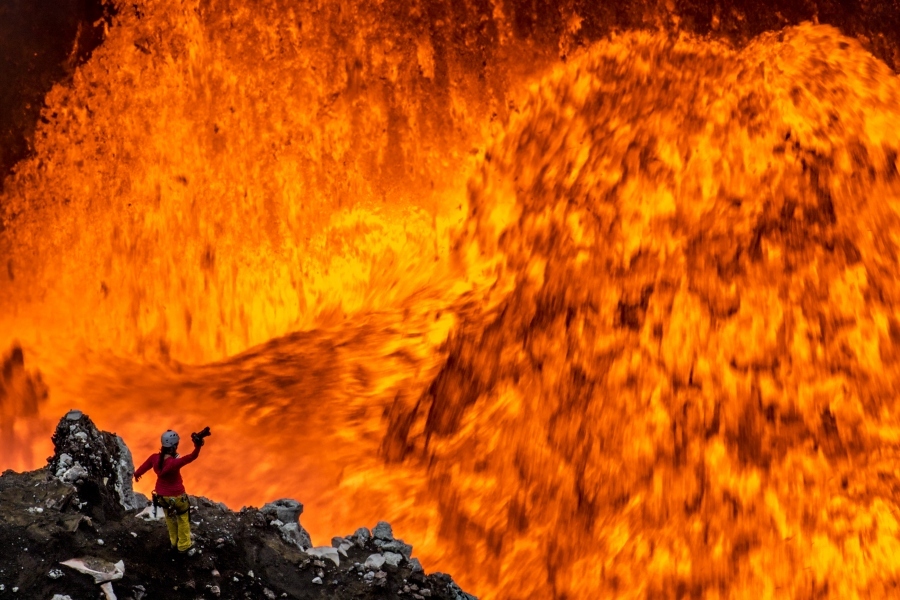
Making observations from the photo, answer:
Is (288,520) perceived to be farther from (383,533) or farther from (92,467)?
(92,467)

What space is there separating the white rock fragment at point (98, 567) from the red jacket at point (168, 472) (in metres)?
0.30

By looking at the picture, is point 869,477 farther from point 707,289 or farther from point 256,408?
point 256,408

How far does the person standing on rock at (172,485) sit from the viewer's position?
2.58 metres

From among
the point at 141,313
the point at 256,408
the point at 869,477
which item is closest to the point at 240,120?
the point at 141,313

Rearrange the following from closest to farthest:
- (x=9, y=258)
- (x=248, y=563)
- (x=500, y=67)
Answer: (x=248, y=563) < (x=500, y=67) < (x=9, y=258)

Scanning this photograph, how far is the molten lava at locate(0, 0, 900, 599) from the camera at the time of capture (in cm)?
461

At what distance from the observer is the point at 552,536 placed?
16.1 ft

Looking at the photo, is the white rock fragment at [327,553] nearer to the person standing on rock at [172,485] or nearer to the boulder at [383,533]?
the boulder at [383,533]

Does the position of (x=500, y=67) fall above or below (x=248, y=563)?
above

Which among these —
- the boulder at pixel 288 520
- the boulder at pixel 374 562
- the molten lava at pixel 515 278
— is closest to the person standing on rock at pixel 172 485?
the boulder at pixel 288 520

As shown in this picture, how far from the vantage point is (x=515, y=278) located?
477 cm

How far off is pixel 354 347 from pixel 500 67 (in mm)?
1560

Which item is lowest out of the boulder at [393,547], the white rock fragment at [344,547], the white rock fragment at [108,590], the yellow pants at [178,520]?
the boulder at [393,547]

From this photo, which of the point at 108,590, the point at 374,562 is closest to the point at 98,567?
the point at 108,590
